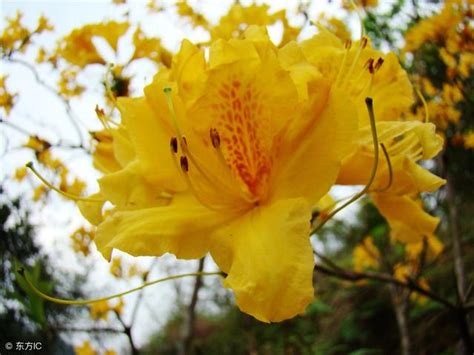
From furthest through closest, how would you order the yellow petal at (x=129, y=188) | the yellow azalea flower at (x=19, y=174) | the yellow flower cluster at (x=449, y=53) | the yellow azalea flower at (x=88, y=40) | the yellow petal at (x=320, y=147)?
the yellow azalea flower at (x=19, y=174)
the yellow flower cluster at (x=449, y=53)
the yellow azalea flower at (x=88, y=40)
the yellow petal at (x=129, y=188)
the yellow petal at (x=320, y=147)

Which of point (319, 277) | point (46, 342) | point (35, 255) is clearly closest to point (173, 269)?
point (319, 277)

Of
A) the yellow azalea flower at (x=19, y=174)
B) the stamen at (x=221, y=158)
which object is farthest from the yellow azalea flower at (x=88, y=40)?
the stamen at (x=221, y=158)

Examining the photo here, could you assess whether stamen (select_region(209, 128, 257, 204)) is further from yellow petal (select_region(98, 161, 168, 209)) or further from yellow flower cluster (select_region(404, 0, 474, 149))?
yellow flower cluster (select_region(404, 0, 474, 149))

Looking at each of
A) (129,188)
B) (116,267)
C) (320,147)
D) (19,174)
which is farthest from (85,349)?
(320,147)

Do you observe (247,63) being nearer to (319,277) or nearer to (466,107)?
(466,107)

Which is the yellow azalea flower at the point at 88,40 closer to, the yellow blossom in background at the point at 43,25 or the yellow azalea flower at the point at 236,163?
the yellow blossom in background at the point at 43,25
